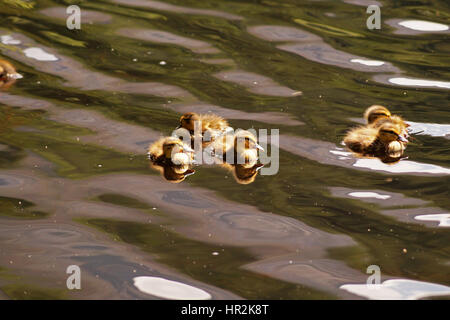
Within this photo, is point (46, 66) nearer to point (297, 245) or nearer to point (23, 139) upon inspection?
point (23, 139)

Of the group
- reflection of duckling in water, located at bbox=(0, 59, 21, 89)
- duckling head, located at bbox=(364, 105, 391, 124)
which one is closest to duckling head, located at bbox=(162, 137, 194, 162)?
duckling head, located at bbox=(364, 105, 391, 124)

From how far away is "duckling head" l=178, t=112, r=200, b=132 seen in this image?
14.8 ft

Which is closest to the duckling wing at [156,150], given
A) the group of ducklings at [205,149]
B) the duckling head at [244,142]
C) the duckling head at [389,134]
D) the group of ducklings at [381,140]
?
the group of ducklings at [205,149]

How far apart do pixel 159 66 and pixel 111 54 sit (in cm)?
46

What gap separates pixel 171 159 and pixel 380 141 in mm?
1215

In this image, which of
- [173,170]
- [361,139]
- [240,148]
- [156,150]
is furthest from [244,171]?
[361,139]

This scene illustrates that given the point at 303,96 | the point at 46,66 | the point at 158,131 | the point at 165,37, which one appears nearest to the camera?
the point at 158,131

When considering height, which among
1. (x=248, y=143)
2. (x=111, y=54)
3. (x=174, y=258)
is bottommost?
(x=174, y=258)

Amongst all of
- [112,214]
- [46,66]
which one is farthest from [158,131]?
[46,66]

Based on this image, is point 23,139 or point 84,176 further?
point 23,139

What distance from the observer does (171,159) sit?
4.15m

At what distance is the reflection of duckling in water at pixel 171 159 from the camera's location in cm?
413

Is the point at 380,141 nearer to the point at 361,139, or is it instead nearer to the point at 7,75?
the point at 361,139

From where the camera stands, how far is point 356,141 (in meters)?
4.39
